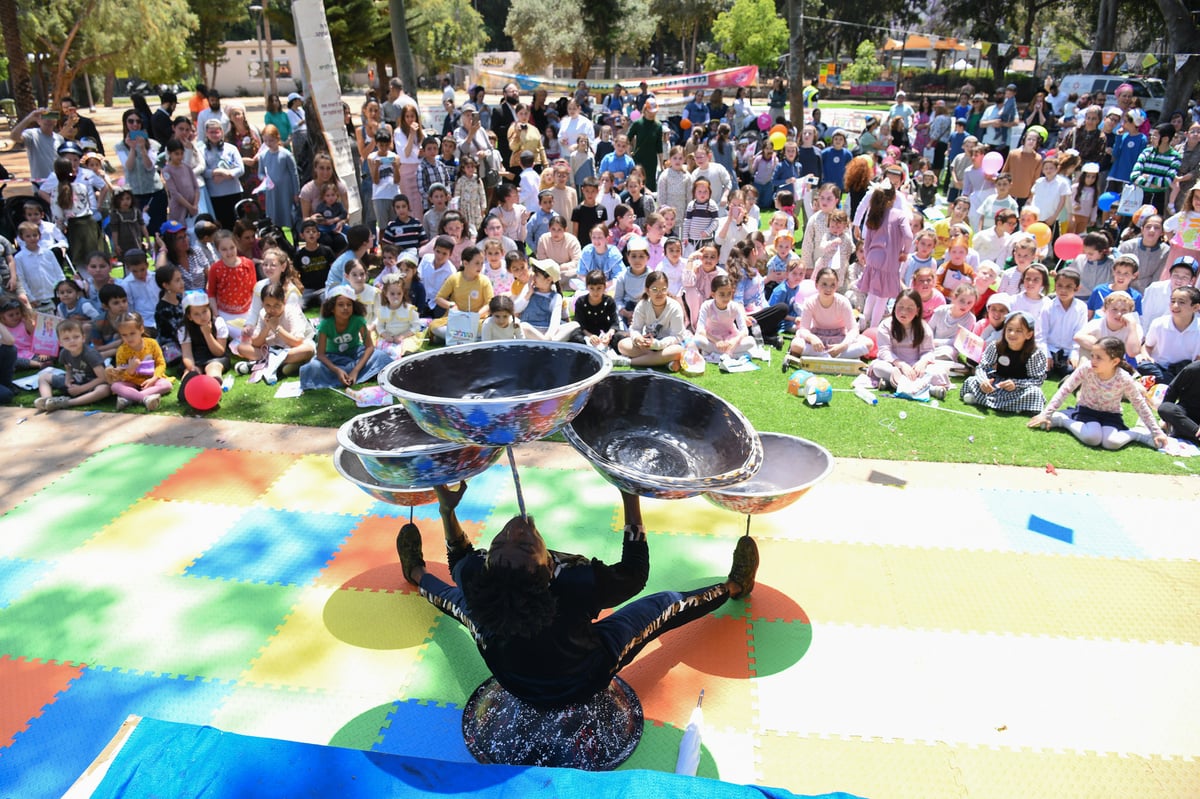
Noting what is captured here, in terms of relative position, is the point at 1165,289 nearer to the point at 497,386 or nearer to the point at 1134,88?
the point at 497,386

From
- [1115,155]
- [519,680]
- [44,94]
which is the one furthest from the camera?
[44,94]

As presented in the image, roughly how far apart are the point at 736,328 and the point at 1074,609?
425 cm

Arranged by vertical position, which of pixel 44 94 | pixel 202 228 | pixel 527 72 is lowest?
pixel 202 228

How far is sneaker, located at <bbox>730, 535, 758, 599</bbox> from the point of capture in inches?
173

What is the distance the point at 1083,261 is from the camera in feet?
28.1

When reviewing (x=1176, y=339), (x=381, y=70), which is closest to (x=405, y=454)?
(x=1176, y=339)

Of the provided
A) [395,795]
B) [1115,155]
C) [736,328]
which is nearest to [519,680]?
[395,795]

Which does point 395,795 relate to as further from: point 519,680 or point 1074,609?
point 1074,609

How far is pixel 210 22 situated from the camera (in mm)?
37094

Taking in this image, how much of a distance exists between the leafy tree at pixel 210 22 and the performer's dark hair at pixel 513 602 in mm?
39690

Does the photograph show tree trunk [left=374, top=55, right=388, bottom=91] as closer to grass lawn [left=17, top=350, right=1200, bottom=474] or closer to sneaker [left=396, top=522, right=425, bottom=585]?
grass lawn [left=17, top=350, right=1200, bottom=474]

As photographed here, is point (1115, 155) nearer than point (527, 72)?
Yes

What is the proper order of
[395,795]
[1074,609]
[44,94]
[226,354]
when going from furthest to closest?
1. [44,94]
2. [226,354]
3. [1074,609]
4. [395,795]

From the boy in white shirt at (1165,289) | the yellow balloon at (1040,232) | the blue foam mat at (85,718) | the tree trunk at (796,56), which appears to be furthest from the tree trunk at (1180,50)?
the blue foam mat at (85,718)
